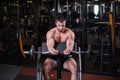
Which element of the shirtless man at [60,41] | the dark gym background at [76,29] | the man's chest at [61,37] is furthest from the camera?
the dark gym background at [76,29]

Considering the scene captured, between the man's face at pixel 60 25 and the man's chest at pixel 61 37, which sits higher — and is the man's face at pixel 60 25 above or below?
above

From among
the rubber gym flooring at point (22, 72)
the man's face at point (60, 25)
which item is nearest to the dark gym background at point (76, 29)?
the rubber gym flooring at point (22, 72)

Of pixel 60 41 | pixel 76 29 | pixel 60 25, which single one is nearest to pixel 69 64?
pixel 60 41

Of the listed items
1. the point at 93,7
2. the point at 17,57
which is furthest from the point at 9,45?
the point at 93,7

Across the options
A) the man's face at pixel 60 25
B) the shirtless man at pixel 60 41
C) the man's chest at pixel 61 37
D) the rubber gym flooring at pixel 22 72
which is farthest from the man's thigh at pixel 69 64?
the rubber gym flooring at pixel 22 72

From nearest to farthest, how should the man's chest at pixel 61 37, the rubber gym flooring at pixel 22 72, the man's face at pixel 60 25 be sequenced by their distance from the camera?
1. the man's face at pixel 60 25
2. the man's chest at pixel 61 37
3. the rubber gym flooring at pixel 22 72

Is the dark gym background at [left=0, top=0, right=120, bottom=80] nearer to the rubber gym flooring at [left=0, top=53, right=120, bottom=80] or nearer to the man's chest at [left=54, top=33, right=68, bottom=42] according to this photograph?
the rubber gym flooring at [left=0, top=53, right=120, bottom=80]

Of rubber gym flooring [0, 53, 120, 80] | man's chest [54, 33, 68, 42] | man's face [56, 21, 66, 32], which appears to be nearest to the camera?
man's face [56, 21, 66, 32]

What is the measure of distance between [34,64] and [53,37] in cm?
465

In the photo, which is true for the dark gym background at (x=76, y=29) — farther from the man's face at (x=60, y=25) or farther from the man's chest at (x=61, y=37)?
the man's face at (x=60, y=25)

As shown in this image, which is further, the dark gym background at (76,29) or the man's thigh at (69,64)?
the dark gym background at (76,29)

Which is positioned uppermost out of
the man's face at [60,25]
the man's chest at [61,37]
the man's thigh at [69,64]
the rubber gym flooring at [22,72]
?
the man's face at [60,25]

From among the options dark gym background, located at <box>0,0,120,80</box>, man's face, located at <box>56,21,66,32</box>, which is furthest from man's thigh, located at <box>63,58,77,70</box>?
dark gym background, located at <box>0,0,120,80</box>

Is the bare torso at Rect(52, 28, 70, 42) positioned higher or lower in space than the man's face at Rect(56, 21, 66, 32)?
lower
